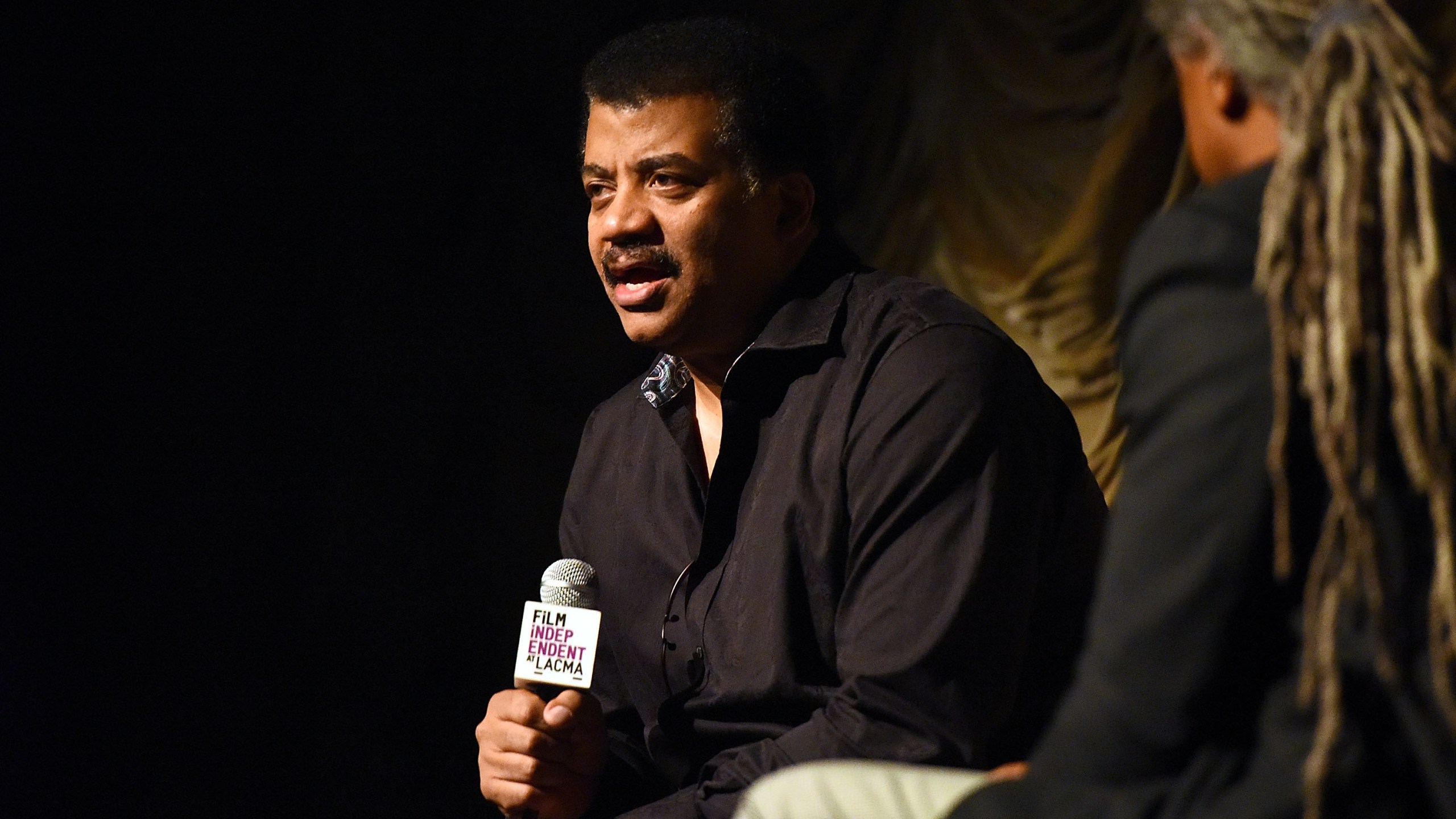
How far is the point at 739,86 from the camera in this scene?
6.45 ft

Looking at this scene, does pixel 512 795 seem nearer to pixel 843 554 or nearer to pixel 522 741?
pixel 522 741

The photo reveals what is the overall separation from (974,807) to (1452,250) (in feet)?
1.57

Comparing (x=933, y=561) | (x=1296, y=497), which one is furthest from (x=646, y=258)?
(x=1296, y=497)

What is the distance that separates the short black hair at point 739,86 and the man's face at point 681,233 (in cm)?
3

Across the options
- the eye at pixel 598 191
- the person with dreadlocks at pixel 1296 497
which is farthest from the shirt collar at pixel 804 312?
the person with dreadlocks at pixel 1296 497

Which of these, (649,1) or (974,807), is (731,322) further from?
(649,1)

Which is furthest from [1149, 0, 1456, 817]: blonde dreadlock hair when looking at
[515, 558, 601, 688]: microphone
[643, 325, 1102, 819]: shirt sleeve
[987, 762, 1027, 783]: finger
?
[515, 558, 601, 688]: microphone

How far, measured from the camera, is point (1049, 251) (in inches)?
180

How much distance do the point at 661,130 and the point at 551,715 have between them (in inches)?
31.6

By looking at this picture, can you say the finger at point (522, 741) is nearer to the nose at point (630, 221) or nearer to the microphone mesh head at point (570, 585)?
the microphone mesh head at point (570, 585)

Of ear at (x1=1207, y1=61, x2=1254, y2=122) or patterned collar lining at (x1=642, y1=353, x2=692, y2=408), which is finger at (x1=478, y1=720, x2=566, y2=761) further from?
ear at (x1=1207, y1=61, x2=1254, y2=122)

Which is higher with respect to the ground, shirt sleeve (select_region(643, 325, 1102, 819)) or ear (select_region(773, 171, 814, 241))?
ear (select_region(773, 171, 814, 241))

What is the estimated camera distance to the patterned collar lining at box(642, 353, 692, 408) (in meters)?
2.05

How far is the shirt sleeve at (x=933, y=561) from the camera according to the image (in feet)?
4.92
